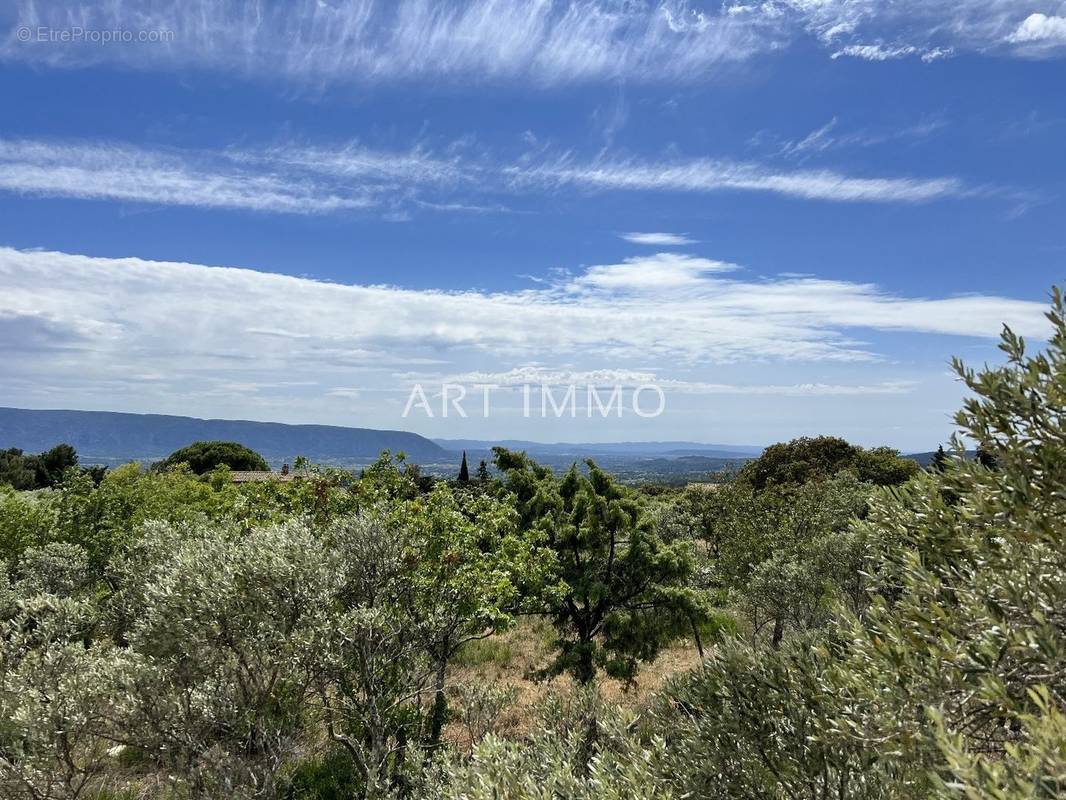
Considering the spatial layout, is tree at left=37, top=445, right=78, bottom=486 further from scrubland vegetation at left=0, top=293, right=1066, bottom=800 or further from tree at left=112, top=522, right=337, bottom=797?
tree at left=112, top=522, right=337, bottom=797

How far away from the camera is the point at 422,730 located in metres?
18.3

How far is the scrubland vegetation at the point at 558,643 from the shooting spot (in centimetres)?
569

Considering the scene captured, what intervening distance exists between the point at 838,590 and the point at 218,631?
18908 mm

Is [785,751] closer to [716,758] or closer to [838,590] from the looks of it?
[716,758]

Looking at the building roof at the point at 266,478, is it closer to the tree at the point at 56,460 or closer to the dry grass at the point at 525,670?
the dry grass at the point at 525,670

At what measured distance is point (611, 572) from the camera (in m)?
21.3

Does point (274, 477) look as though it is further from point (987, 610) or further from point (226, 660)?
point (987, 610)

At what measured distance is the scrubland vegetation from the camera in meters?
5.69

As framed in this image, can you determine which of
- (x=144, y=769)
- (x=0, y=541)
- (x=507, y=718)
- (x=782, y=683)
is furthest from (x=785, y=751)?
(x=0, y=541)

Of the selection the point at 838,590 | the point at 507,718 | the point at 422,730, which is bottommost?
the point at 507,718

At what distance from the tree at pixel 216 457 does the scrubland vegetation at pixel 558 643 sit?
279 ft

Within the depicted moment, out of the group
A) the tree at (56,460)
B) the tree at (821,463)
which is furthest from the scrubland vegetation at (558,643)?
the tree at (56,460)

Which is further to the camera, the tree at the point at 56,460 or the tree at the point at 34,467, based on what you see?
the tree at the point at 56,460

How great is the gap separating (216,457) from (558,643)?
99826 mm
